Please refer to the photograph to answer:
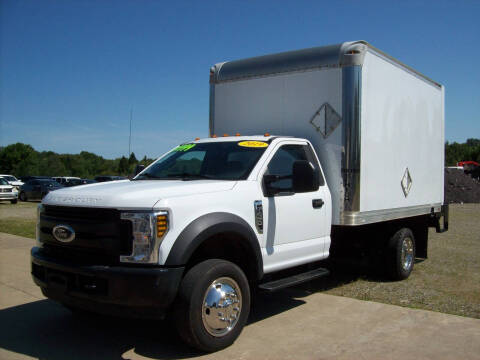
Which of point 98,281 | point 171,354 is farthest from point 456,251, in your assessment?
point 98,281

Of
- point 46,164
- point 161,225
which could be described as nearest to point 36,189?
point 161,225

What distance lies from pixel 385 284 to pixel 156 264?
439cm

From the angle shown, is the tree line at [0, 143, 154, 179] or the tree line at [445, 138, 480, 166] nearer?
the tree line at [0, 143, 154, 179]

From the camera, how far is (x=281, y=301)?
6.18 meters

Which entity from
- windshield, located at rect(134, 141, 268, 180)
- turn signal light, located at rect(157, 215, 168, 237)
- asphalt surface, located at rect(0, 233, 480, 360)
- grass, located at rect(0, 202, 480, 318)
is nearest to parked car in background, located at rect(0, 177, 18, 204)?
asphalt surface, located at rect(0, 233, 480, 360)

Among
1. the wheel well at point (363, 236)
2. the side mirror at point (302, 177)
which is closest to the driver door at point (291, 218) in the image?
the side mirror at point (302, 177)

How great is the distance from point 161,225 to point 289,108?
3.17 m

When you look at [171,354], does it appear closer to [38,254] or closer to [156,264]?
[156,264]

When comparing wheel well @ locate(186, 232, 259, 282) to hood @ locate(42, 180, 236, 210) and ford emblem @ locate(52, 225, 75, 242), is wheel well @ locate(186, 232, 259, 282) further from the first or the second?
ford emblem @ locate(52, 225, 75, 242)

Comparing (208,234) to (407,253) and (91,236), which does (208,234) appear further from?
(407,253)

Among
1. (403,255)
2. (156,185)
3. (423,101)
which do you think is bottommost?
(403,255)

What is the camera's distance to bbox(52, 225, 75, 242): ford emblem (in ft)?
13.8

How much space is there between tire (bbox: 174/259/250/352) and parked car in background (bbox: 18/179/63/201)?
27.6m

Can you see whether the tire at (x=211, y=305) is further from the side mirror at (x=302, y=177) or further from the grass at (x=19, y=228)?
the grass at (x=19, y=228)
